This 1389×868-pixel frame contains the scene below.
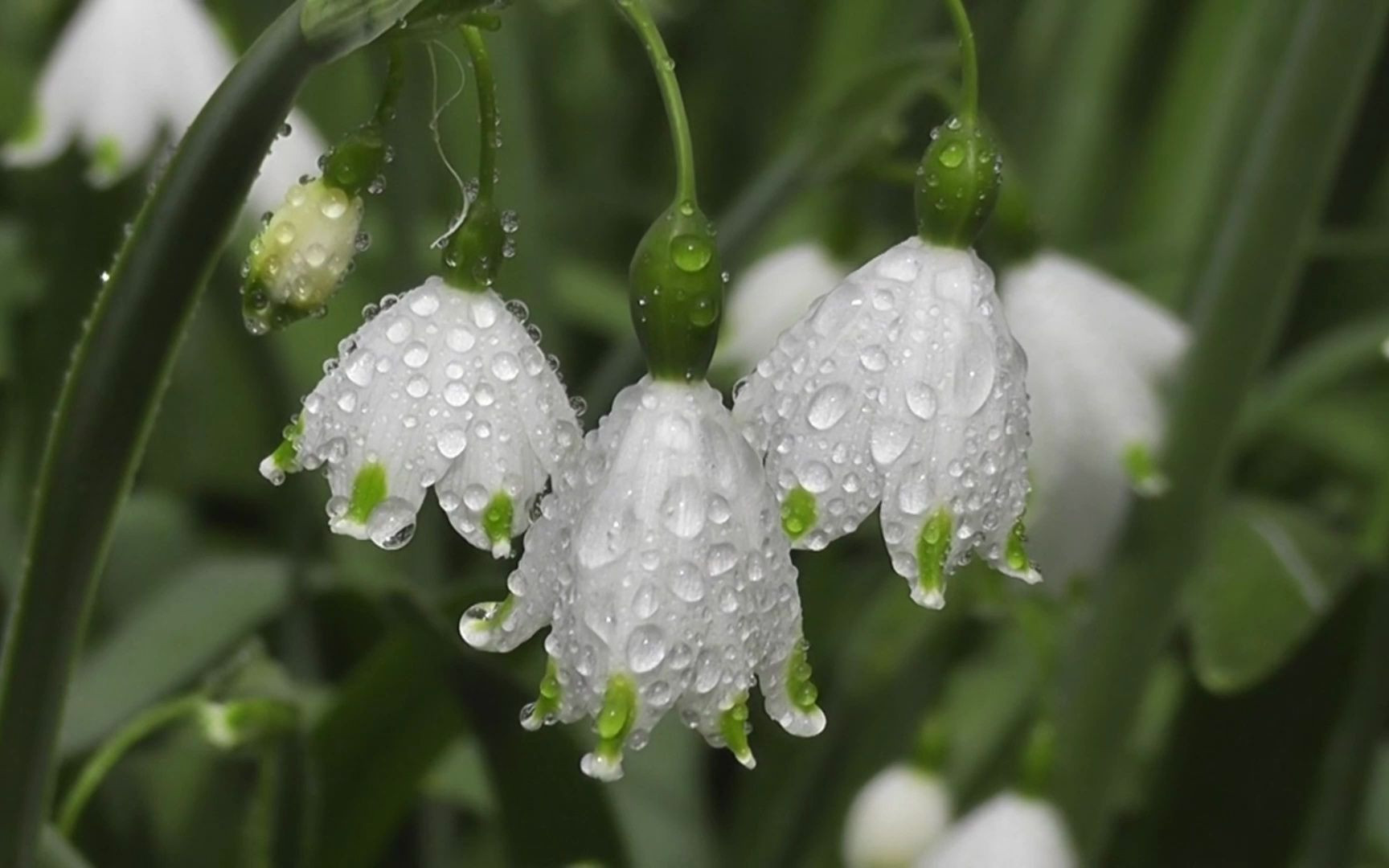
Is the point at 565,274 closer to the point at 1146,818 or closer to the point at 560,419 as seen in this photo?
the point at 1146,818

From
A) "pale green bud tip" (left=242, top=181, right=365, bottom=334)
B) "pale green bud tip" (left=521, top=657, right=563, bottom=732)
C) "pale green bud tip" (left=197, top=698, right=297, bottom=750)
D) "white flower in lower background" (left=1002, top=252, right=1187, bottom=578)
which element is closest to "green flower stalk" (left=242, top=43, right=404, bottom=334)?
"pale green bud tip" (left=242, top=181, right=365, bottom=334)

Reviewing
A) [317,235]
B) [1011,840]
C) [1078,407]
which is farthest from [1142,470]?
[317,235]

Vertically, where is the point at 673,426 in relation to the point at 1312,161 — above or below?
above

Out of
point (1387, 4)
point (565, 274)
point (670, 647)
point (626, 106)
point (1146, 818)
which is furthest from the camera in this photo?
point (626, 106)

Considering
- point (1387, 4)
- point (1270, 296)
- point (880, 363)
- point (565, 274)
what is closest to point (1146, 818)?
point (1270, 296)

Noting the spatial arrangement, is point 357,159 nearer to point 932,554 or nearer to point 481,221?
point 481,221

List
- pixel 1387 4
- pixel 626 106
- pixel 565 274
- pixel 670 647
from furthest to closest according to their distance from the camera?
pixel 626 106 < pixel 565 274 < pixel 1387 4 < pixel 670 647

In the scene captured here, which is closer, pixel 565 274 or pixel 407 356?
pixel 407 356
